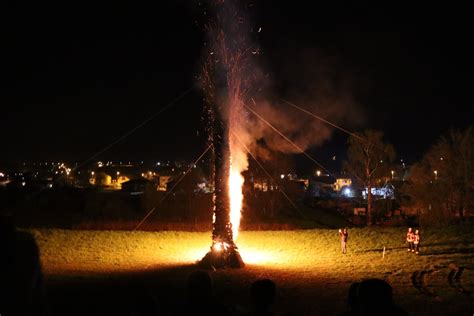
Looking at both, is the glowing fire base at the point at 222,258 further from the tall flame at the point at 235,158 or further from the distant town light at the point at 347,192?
the distant town light at the point at 347,192

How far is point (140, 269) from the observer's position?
1574 cm

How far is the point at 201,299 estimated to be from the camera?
440cm

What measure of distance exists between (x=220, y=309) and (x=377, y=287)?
1477mm

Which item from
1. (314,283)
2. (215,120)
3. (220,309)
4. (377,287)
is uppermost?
(215,120)

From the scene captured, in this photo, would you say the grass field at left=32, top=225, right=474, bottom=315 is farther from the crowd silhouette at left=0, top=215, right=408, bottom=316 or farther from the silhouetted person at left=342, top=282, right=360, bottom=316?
the silhouetted person at left=342, top=282, right=360, bottom=316

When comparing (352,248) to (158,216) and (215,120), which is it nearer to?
(215,120)

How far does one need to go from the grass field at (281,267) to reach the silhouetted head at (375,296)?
3.61 metres

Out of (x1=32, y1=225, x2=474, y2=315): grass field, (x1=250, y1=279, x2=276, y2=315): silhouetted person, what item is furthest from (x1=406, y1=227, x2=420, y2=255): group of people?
(x1=250, y1=279, x2=276, y2=315): silhouetted person

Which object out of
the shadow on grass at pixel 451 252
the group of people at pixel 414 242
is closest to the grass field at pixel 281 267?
the shadow on grass at pixel 451 252

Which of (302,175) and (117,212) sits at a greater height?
(302,175)

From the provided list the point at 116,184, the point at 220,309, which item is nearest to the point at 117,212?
the point at 220,309

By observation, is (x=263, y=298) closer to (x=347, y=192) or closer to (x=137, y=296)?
(x=137, y=296)

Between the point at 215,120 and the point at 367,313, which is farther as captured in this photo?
the point at 215,120

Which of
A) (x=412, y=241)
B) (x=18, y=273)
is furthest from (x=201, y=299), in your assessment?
(x=412, y=241)
